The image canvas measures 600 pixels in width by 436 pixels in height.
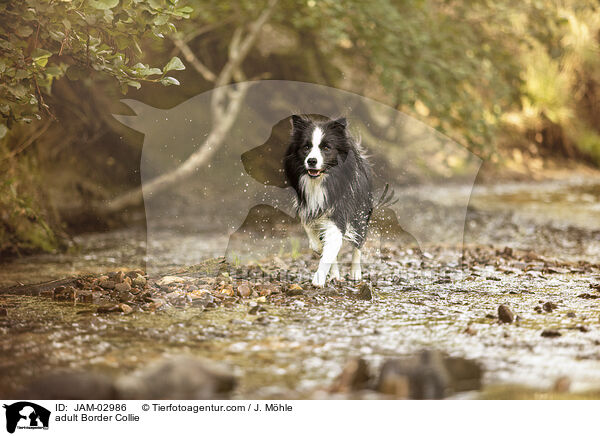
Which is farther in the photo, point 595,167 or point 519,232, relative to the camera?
point 595,167

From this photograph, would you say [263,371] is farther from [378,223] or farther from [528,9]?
[528,9]

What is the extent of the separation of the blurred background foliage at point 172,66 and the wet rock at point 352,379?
6.33 feet

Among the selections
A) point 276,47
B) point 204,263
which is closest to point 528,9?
point 276,47

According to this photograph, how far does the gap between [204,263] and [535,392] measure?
8.94 ft

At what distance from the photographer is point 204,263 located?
13.7 ft

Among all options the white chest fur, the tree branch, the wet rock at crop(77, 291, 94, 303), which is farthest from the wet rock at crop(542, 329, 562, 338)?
the tree branch

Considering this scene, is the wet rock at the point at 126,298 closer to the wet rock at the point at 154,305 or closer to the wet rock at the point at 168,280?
the wet rock at the point at 154,305

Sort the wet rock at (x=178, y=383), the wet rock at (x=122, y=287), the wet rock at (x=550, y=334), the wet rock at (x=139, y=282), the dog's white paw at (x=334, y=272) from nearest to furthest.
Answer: the wet rock at (x=178, y=383)
the wet rock at (x=550, y=334)
the wet rock at (x=122, y=287)
the wet rock at (x=139, y=282)
the dog's white paw at (x=334, y=272)

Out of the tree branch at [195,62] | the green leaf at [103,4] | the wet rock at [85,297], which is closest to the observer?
the green leaf at [103,4]

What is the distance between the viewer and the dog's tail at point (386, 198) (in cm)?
404

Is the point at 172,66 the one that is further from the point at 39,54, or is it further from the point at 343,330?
the point at 343,330

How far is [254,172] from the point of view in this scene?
3975mm
